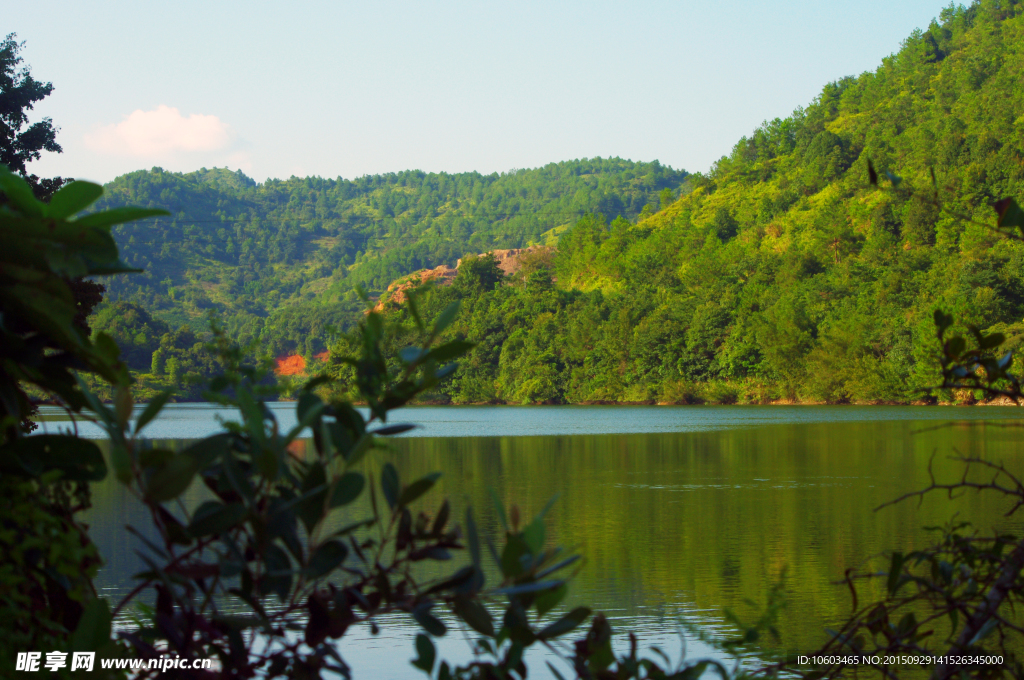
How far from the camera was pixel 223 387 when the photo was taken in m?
1.20

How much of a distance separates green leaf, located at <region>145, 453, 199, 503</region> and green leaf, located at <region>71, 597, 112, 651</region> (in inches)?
5.9

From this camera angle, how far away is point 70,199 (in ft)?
3.41

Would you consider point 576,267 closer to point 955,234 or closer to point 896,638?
point 955,234

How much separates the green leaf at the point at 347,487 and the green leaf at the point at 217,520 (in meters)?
0.11

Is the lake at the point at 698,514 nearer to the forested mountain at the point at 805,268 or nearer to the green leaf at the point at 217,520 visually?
the green leaf at the point at 217,520

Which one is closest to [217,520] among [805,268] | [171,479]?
[171,479]

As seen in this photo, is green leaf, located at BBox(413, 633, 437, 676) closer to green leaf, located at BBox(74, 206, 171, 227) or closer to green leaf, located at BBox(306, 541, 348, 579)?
green leaf, located at BBox(306, 541, 348, 579)

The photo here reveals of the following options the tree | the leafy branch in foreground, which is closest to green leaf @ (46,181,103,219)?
the leafy branch in foreground

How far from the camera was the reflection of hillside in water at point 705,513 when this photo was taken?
671 cm

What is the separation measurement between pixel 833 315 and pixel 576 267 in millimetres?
33989

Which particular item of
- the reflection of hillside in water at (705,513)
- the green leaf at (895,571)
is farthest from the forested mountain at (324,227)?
the green leaf at (895,571)

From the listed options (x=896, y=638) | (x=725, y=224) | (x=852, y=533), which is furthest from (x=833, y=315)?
(x=896, y=638)

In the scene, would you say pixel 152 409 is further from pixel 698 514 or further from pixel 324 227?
pixel 324 227

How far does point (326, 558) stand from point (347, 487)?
14cm
